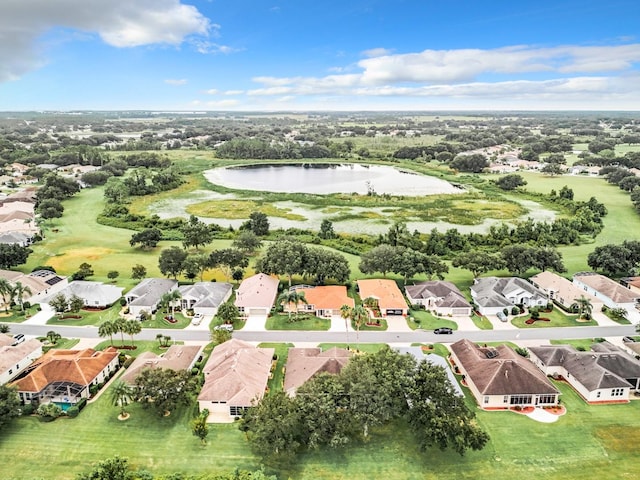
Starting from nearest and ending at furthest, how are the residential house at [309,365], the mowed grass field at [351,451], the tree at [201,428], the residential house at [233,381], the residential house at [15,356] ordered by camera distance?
the mowed grass field at [351,451]
the tree at [201,428]
the residential house at [233,381]
the residential house at [309,365]
the residential house at [15,356]

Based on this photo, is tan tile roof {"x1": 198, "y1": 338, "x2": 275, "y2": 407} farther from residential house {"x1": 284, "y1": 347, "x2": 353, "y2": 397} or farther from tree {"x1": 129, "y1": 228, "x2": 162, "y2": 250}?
tree {"x1": 129, "y1": 228, "x2": 162, "y2": 250}

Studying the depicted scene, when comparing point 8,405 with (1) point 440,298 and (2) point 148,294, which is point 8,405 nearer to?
(2) point 148,294

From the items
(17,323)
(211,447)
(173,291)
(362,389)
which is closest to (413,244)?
(173,291)

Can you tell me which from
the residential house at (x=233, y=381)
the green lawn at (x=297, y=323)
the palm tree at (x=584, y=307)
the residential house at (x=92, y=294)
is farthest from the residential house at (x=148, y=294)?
the palm tree at (x=584, y=307)

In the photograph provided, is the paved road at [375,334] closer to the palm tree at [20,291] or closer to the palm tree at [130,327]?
the palm tree at [20,291]

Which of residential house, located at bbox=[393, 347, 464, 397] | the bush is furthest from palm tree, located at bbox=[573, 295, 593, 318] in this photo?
the bush

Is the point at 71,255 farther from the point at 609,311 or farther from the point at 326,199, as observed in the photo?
the point at 609,311

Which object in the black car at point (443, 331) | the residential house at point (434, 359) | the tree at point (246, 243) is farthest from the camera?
the tree at point (246, 243)
